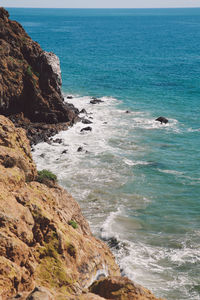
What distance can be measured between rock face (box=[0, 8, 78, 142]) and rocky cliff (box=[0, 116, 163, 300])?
141 feet

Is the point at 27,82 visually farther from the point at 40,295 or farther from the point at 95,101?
the point at 40,295

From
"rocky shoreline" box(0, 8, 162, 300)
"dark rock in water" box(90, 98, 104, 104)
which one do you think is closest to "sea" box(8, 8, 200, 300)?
"dark rock in water" box(90, 98, 104, 104)

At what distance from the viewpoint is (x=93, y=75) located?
4469 inches

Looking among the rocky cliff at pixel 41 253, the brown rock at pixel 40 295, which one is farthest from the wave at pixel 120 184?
the brown rock at pixel 40 295

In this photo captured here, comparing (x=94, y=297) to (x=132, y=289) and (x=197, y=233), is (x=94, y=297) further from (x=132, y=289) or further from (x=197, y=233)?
(x=197, y=233)

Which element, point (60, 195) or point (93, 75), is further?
point (93, 75)

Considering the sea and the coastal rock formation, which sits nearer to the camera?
the coastal rock formation

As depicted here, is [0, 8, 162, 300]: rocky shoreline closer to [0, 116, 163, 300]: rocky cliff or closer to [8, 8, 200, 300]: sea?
[0, 116, 163, 300]: rocky cliff

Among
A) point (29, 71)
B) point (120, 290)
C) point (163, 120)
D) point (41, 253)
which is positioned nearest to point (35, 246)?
point (41, 253)

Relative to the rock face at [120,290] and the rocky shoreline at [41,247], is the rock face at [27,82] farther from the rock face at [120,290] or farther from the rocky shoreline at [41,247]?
the rock face at [120,290]

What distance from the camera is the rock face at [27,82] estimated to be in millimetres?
64312

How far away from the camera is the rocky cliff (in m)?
14.9

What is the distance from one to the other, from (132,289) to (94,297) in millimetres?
2480

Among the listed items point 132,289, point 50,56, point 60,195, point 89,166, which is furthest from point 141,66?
point 132,289
